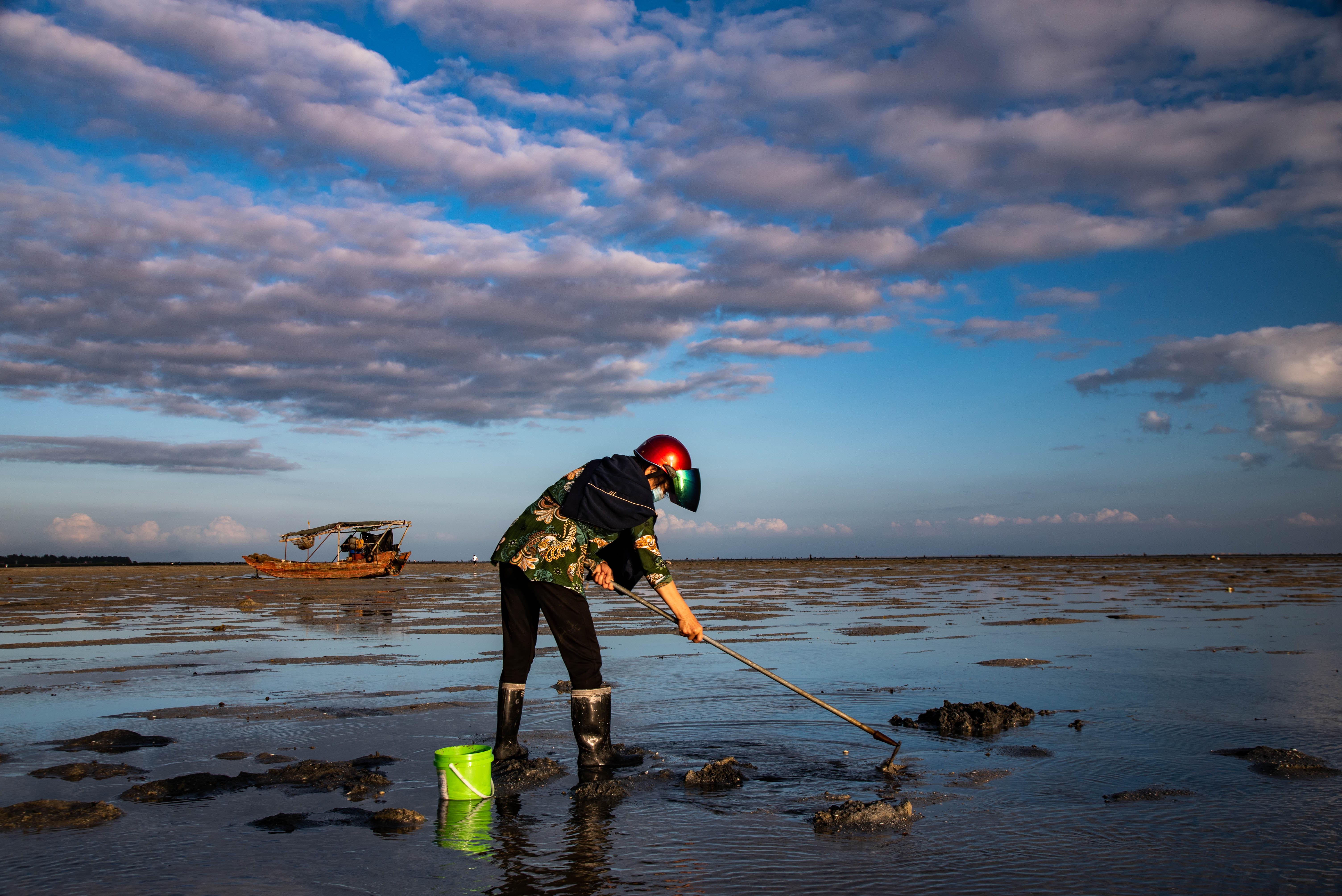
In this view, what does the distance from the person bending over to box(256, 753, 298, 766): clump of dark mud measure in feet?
4.32

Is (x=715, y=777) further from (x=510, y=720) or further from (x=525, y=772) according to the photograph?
(x=510, y=720)

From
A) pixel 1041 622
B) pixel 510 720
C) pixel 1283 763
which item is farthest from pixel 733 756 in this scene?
pixel 1041 622

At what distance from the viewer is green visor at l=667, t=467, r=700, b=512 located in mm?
5352

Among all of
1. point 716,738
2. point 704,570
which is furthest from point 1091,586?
point 704,570

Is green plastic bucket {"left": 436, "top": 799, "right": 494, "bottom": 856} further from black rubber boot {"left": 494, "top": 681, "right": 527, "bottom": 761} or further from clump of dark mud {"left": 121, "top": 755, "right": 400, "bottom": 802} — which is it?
black rubber boot {"left": 494, "top": 681, "right": 527, "bottom": 761}

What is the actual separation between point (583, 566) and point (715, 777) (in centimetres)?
148

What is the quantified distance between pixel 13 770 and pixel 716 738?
430 centimetres

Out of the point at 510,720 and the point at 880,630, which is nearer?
the point at 510,720

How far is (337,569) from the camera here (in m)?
38.8

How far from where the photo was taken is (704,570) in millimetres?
65188

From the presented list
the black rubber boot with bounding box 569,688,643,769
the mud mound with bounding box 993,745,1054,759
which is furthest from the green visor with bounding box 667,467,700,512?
the mud mound with bounding box 993,745,1054,759

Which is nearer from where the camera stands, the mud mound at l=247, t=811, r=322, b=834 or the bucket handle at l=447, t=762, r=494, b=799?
the mud mound at l=247, t=811, r=322, b=834

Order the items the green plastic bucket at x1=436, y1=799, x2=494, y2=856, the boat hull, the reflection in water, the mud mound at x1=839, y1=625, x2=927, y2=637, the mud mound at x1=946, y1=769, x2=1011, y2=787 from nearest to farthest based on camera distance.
Result: the reflection in water
the green plastic bucket at x1=436, y1=799, x2=494, y2=856
the mud mound at x1=946, y1=769, x2=1011, y2=787
the mud mound at x1=839, y1=625, x2=927, y2=637
the boat hull

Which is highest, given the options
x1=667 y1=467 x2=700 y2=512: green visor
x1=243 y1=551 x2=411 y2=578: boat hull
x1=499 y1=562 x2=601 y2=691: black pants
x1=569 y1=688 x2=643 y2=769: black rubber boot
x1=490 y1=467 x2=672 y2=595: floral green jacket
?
x1=667 y1=467 x2=700 y2=512: green visor
